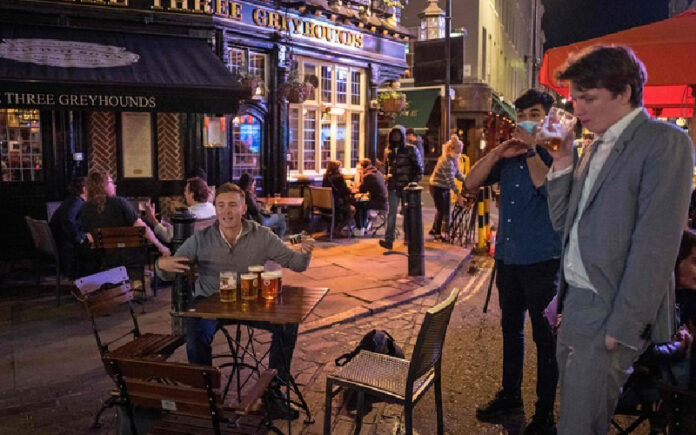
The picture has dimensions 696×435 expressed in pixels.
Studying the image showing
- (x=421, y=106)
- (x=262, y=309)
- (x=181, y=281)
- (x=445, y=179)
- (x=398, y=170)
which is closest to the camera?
(x=262, y=309)

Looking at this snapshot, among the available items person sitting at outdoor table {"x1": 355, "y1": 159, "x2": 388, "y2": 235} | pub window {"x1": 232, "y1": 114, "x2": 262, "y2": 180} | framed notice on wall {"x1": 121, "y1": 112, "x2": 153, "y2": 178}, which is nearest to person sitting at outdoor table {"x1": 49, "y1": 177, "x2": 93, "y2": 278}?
framed notice on wall {"x1": 121, "y1": 112, "x2": 153, "y2": 178}

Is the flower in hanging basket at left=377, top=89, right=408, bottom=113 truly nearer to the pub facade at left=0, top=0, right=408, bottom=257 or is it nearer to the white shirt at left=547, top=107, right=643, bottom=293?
the pub facade at left=0, top=0, right=408, bottom=257

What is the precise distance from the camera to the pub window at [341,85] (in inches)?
539

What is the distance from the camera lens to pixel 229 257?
4254mm

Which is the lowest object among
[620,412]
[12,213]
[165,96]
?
[620,412]

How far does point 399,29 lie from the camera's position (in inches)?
588

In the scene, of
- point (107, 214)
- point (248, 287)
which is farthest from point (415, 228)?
point (248, 287)

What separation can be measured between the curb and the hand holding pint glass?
4.12 m

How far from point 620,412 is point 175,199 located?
28.4ft

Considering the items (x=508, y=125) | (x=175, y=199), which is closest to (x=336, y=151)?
(x=175, y=199)

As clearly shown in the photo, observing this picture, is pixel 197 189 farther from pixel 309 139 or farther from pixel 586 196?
pixel 309 139

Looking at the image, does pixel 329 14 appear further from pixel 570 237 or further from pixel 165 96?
pixel 570 237

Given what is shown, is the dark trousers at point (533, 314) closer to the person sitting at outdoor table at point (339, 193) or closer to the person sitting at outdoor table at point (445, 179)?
the person sitting at outdoor table at point (445, 179)

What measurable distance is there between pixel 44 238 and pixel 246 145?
5.08 metres
